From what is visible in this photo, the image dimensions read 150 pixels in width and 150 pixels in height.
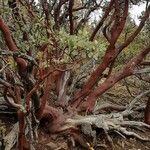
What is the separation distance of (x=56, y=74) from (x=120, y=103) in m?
2.45

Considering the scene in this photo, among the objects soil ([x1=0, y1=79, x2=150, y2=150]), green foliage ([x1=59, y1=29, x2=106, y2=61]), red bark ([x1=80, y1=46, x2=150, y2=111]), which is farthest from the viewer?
red bark ([x1=80, y1=46, x2=150, y2=111])

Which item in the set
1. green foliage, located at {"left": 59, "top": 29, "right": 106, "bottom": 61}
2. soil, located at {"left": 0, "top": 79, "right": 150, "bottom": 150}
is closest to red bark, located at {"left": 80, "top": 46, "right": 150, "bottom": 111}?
soil, located at {"left": 0, "top": 79, "right": 150, "bottom": 150}

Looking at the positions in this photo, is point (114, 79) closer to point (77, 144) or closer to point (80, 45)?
point (77, 144)

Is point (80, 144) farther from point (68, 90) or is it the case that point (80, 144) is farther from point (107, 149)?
point (68, 90)

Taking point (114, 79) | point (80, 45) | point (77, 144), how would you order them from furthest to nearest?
point (114, 79), point (77, 144), point (80, 45)

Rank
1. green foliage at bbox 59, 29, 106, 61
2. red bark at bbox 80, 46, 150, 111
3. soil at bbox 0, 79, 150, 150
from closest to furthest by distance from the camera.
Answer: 1. green foliage at bbox 59, 29, 106, 61
2. soil at bbox 0, 79, 150, 150
3. red bark at bbox 80, 46, 150, 111

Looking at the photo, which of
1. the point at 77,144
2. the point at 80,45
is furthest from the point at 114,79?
the point at 80,45

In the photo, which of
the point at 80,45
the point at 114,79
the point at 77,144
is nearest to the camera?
the point at 80,45

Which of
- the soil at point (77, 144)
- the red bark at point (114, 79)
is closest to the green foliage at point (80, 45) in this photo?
the soil at point (77, 144)

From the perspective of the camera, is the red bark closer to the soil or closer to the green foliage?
the soil

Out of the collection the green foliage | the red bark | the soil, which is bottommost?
the soil

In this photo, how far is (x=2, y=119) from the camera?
8.99 meters

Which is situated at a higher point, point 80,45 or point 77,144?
point 80,45

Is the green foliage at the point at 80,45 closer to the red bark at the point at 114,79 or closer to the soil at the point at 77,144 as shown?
the soil at the point at 77,144
